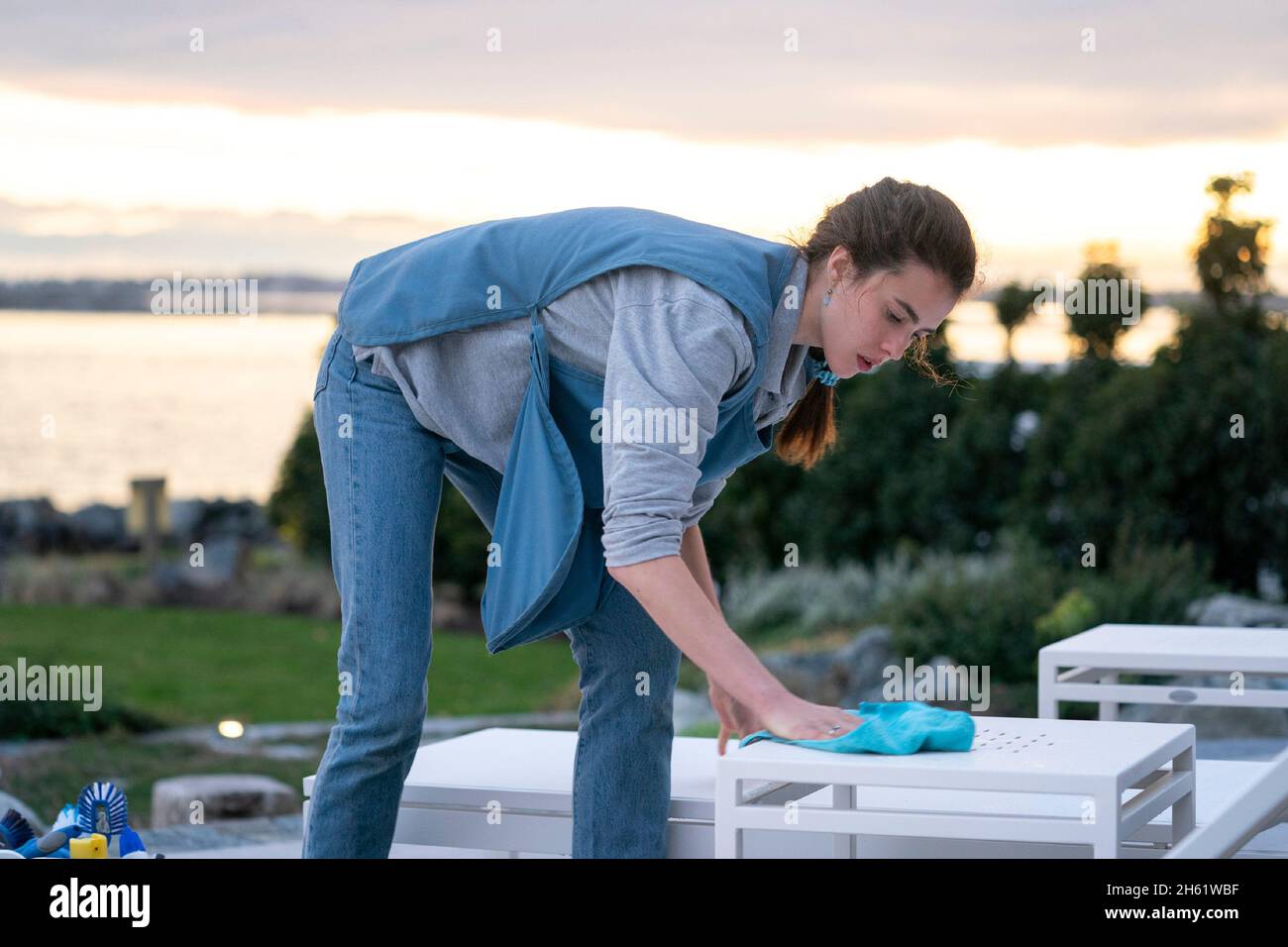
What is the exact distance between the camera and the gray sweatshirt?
6.72 feet

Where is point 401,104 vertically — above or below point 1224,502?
above

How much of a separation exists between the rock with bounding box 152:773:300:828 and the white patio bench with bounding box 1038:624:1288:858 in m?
2.56

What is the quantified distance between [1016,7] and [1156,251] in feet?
4.36

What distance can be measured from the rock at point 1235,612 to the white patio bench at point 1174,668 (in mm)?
2565

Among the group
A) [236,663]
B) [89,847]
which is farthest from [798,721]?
[236,663]

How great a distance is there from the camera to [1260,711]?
5484 mm

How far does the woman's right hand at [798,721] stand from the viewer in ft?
6.63

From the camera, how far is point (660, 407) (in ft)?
6.68

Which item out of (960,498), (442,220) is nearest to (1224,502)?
Answer: (960,498)

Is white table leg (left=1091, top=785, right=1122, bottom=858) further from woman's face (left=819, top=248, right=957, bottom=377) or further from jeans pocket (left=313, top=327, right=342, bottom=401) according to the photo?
jeans pocket (left=313, top=327, right=342, bottom=401)

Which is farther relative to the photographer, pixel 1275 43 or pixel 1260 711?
pixel 1275 43

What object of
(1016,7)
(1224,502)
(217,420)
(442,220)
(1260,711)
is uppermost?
(1016,7)

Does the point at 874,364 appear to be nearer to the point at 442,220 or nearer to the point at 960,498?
the point at 960,498
